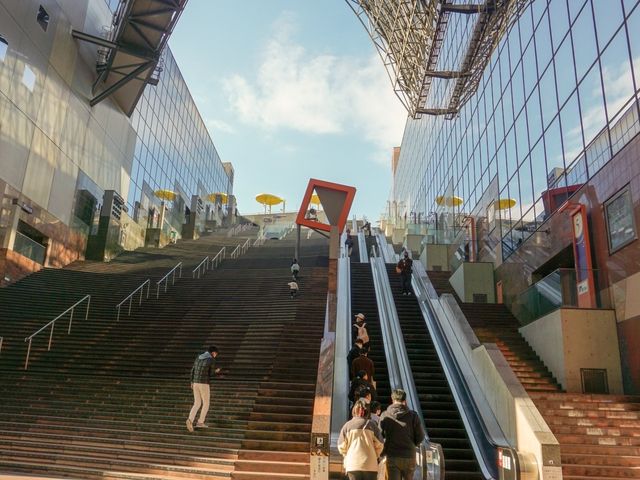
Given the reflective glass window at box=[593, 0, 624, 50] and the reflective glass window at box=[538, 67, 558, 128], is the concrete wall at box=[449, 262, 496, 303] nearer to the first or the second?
the reflective glass window at box=[538, 67, 558, 128]

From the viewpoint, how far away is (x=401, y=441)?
6.18 metres

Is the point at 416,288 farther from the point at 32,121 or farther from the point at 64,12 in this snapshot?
the point at 64,12

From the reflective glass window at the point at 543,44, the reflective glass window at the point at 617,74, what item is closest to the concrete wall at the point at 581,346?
the reflective glass window at the point at 617,74

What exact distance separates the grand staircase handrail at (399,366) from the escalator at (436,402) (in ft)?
0.87

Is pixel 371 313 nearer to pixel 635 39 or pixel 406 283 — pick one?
pixel 406 283

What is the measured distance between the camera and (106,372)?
12.4 metres

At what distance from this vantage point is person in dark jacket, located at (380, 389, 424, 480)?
6156mm

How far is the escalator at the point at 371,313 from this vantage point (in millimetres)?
11133

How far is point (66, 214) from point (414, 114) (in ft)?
62.1

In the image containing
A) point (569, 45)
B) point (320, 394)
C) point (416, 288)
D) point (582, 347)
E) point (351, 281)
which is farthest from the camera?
point (351, 281)

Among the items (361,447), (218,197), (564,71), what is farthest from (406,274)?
(218,197)

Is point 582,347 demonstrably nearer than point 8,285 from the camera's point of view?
Yes

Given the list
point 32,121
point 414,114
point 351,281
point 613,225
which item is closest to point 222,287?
point 351,281

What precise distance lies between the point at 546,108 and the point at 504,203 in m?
4.42
